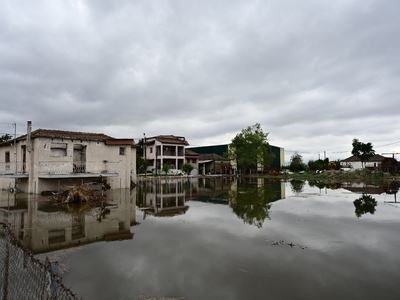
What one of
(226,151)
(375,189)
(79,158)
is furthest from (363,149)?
(79,158)

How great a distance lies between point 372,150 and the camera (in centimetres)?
5156

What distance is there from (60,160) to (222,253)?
1901 centimetres

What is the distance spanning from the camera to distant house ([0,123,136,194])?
66.6ft

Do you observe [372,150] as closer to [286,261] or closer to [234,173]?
[234,173]

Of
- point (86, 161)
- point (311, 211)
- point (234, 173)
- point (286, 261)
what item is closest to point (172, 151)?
point (234, 173)

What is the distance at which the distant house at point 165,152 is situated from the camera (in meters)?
54.3

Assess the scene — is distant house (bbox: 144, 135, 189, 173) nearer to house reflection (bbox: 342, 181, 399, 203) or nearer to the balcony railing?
the balcony railing

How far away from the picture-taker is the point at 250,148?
59.8m

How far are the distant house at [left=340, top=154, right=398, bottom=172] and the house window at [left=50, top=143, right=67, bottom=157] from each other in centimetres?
5454

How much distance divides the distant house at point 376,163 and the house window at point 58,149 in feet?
179

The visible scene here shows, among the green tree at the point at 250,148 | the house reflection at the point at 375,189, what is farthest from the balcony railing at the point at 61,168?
the green tree at the point at 250,148

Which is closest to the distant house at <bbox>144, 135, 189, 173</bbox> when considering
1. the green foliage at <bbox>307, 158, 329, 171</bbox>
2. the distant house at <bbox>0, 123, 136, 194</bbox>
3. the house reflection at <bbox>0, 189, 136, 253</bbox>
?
the distant house at <bbox>0, 123, 136, 194</bbox>

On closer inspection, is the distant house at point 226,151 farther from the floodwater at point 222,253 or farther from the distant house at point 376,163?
the floodwater at point 222,253

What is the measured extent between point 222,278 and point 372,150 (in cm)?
5762
